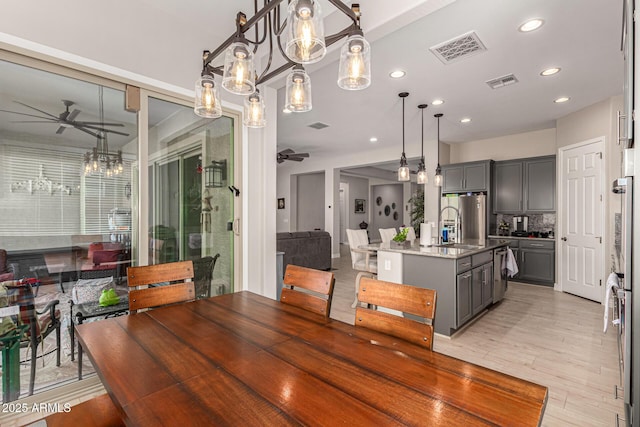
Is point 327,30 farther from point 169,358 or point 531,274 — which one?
point 531,274

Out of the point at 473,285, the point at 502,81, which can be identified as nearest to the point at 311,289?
the point at 473,285

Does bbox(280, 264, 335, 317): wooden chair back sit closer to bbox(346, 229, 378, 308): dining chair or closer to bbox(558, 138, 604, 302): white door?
bbox(346, 229, 378, 308): dining chair

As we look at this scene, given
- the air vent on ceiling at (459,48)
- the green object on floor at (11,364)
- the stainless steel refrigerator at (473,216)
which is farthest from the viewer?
the stainless steel refrigerator at (473,216)

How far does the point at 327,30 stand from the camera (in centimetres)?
249

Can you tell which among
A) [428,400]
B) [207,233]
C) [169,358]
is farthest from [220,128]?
[428,400]

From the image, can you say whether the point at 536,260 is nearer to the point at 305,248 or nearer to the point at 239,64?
the point at 305,248

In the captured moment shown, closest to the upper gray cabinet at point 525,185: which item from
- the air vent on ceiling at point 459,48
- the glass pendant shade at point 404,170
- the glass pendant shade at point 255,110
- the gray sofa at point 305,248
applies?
the glass pendant shade at point 404,170

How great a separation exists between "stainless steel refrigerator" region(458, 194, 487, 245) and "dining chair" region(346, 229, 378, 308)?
251 centimetres

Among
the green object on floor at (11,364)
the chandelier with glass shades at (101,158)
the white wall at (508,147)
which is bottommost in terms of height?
the green object on floor at (11,364)

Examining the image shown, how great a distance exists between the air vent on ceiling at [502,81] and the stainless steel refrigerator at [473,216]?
276 cm

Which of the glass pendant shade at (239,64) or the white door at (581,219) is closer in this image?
the glass pendant shade at (239,64)

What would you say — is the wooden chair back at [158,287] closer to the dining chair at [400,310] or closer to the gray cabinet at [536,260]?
the dining chair at [400,310]

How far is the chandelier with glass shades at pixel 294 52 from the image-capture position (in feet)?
3.62

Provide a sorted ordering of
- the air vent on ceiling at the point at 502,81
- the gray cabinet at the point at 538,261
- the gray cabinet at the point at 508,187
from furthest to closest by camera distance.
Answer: the gray cabinet at the point at 508,187
the gray cabinet at the point at 538,261
the air vent on ceiling at the point at 502,81
